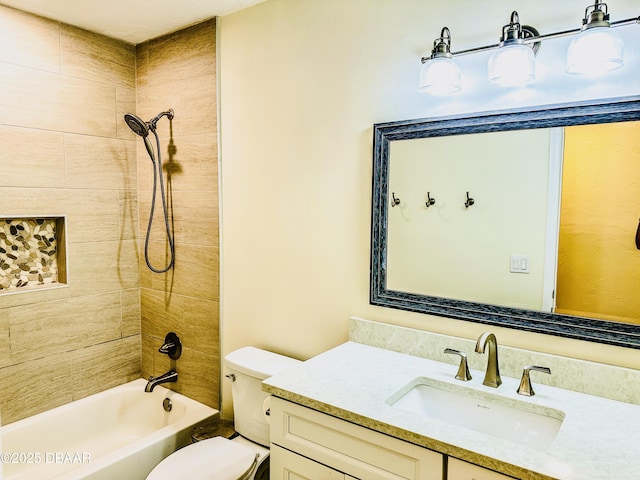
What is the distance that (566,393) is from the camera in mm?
1496

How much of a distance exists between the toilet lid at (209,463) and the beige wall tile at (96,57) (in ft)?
6.82

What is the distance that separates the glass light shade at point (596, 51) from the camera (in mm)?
1320

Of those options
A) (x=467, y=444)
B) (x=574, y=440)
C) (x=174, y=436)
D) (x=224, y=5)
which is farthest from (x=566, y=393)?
(x=224, y=5)

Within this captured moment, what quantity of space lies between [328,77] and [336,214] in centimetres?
62

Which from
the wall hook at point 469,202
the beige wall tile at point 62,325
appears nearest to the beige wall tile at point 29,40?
the beige wall tile at point 62,325

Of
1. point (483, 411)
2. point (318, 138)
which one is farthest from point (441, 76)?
point (483, 411)

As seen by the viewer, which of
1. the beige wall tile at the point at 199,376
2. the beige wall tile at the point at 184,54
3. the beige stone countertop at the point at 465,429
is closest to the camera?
the beige stone countertop at the point at 465,429

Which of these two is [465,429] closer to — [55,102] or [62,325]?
[62,325]

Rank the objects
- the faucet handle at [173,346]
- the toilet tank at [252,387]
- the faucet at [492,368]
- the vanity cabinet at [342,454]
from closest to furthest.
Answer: the vanity cabinet at [342,454]
the faucet at [492,368]
the toilet tank at [252,387]
the faucet handle at [173,346]

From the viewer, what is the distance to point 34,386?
2428 mm

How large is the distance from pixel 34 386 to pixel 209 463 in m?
1.20

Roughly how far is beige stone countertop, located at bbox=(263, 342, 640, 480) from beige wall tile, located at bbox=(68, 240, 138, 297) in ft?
5.27

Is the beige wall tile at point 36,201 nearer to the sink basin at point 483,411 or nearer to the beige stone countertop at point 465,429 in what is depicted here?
the beige stone countertop at point 465,429

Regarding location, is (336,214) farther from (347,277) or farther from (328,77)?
(328,77)
